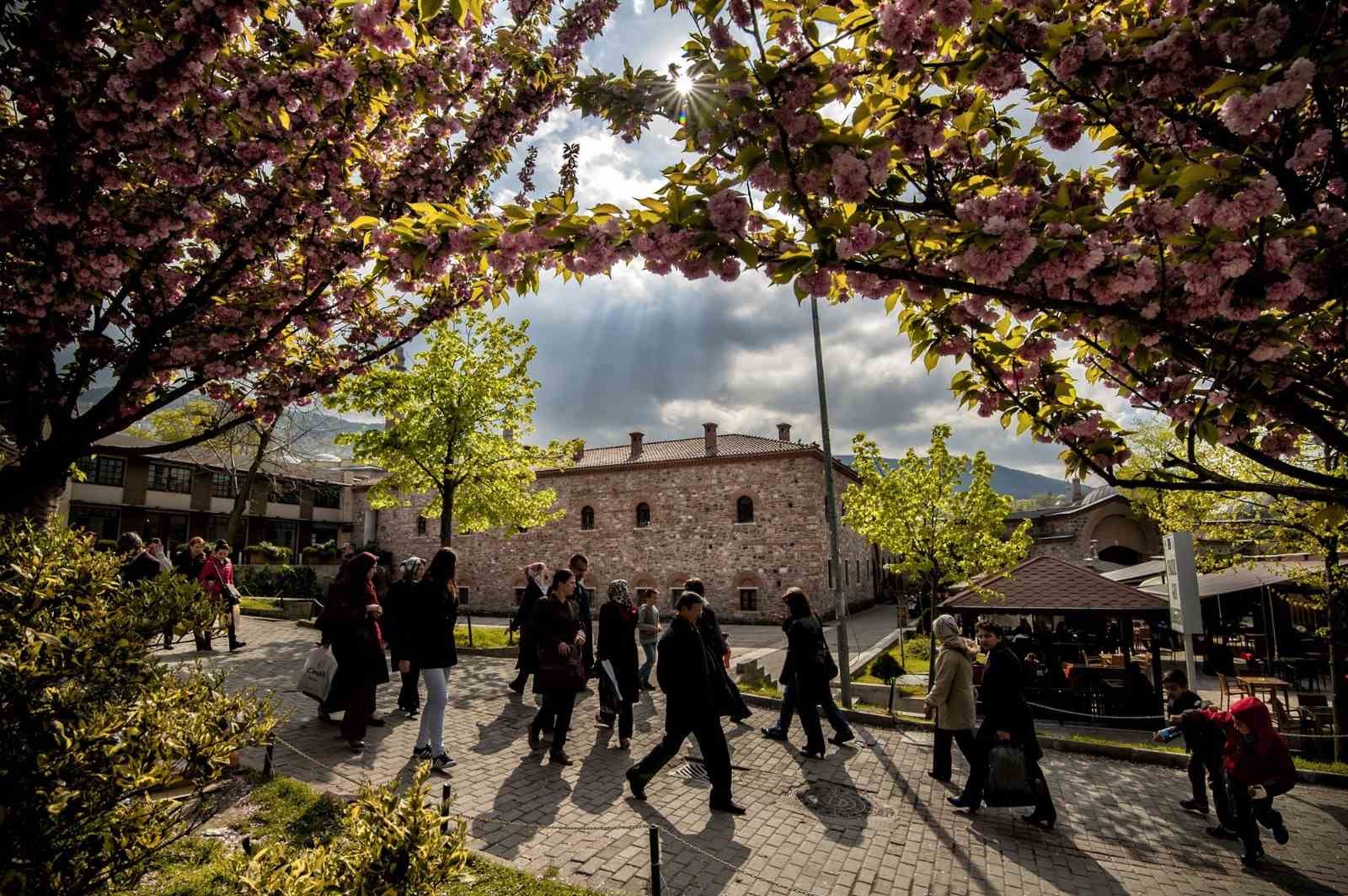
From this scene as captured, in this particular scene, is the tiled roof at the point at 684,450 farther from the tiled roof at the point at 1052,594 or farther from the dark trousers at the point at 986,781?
the dark trousers at the point at 986,781

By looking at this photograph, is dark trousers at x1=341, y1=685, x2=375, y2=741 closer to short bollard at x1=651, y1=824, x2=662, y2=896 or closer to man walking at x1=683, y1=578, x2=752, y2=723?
man walking at x1=683, y1=578, x2=752, y2=723

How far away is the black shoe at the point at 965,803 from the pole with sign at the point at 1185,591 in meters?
4.95

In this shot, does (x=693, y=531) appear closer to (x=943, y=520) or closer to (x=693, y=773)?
(x=943, y=520)

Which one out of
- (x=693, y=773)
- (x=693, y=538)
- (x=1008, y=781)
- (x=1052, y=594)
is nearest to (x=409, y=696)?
(x=693, y=773)

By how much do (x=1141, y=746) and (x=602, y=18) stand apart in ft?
33.4

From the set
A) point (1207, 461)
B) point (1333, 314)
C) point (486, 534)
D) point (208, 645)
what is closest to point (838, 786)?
point (1333, 314)


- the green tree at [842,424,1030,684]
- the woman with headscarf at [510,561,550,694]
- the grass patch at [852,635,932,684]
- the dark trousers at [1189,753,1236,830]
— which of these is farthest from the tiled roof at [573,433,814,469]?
the dark trousers at [1189,753,1236,830]

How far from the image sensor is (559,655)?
20.2 ft

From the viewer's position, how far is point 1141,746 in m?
7.80

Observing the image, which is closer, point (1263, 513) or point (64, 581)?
point (64, 581)

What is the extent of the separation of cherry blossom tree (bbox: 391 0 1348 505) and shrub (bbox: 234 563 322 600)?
2850 cm

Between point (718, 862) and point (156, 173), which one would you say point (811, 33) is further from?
point (718, 862)

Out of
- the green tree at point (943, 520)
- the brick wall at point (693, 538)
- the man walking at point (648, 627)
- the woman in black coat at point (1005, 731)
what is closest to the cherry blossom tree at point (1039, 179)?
the woman in black coat at point (1005, 731)

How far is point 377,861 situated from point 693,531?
25976mm
